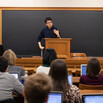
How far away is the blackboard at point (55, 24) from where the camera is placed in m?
8.46

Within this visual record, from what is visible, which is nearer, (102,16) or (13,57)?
(13,57)

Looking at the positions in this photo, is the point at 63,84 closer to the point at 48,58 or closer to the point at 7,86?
the point at 7,86

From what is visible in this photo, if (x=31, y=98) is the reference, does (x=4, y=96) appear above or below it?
below

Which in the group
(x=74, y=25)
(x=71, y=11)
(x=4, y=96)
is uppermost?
(x=71, y=11)

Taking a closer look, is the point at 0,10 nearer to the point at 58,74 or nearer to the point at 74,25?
the point at 74,25

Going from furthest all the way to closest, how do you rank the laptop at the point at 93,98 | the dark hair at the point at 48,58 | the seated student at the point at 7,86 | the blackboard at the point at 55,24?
1. the blackboard at the point at 55,24
2. the dark hair at the point at 48,58
3. the seated student at the point at 7,86
4. the laptop at the point at 93,98

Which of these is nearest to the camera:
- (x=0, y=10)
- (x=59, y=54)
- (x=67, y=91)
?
(x=67, y=91)

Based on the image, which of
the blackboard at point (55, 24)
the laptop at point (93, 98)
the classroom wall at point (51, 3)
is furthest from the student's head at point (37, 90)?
the classroom wall at point (51, 3)

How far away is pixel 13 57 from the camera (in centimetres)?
377

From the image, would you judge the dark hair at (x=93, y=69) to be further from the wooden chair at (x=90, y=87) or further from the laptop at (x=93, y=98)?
the laptop at (x=93, y=98)

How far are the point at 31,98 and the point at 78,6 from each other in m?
7.56

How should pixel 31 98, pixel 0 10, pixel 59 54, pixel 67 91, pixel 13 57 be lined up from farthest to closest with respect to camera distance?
pixel 0 10 < pixel 59 54 < pixel 13 57 < pixel 67 91 < pixel 31 98

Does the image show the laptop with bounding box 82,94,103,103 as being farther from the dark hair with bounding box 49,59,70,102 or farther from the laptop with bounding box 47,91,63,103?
the dark hair with bounding box 49,59,70,102

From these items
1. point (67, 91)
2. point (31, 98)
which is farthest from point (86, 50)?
point (31, 98)
